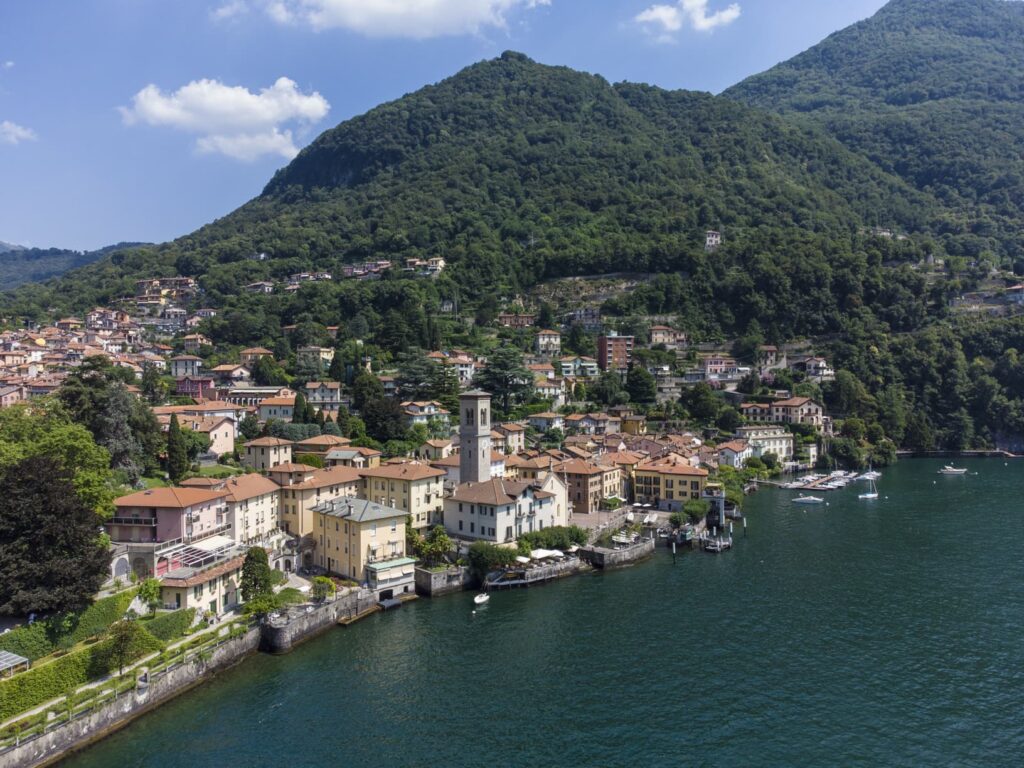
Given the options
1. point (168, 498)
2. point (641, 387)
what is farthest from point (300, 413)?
point (641, 387)

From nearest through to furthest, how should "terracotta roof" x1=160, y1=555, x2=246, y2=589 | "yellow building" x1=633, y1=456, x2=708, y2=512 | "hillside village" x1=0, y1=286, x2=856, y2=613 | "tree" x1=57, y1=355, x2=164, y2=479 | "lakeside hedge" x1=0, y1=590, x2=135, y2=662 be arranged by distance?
1. "lakeside hedge" x1=0, y1=590, x2=135, y2=662
2. "terracotta roof" x1=160, y1=555, x2=246, y2=589
3. "hillside village" x1=0, y1=286, x2=856, y2=613
4. "tree" x1=57, y1=355, x2=164, y2=479
5. "yellow building" x1=633, y1=456, x2=708, y2=512

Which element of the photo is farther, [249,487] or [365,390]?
[365,390]

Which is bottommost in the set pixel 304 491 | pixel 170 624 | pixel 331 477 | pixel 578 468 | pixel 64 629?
pixel 170 624

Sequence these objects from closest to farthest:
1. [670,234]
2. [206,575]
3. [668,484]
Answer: [206,575] → [668,484] → [670,234]

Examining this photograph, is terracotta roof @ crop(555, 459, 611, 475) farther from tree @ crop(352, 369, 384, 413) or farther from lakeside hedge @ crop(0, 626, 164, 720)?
lakeside hedge @ crop(0, 626, 164, 720)

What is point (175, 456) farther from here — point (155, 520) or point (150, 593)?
point (150, 593)

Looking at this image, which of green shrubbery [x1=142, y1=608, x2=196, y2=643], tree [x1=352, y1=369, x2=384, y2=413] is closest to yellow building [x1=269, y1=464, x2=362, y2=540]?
green shrubbery [x1=142, y1=608, x2=196, y2=643]

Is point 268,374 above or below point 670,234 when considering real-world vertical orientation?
below
